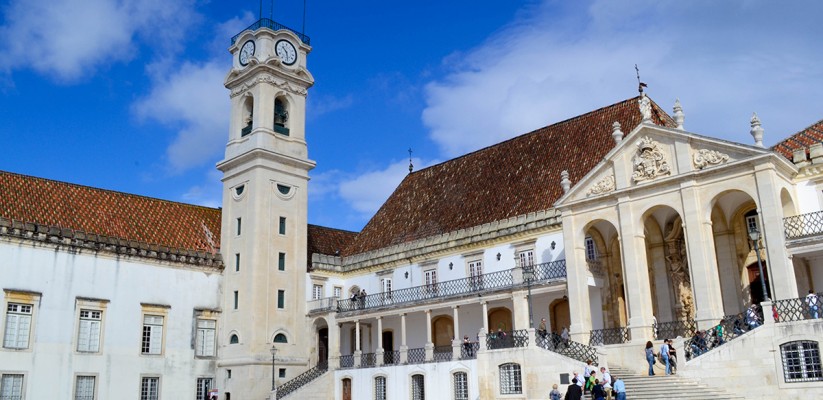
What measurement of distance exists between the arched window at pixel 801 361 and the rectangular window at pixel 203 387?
23160 mm

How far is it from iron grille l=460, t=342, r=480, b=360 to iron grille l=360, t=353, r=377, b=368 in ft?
16.1

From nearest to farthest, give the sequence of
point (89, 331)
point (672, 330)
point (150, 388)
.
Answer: point (672, 330)
point (89, 331)
point (150, 388)

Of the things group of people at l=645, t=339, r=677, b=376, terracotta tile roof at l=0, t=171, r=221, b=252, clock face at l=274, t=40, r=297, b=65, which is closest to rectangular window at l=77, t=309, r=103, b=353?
terracotta tile roof at l=0, t=171, r=221, b=252

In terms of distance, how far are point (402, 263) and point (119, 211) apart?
13.1 meters

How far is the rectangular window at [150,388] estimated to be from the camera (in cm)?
3027

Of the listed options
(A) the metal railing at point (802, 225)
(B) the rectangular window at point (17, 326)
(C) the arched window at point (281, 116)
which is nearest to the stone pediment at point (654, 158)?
(A) the metal railing at point (802, 225)

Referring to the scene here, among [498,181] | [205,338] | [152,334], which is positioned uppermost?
[498,181]

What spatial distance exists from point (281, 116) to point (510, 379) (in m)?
18.8

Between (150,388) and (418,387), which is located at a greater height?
(150,388)

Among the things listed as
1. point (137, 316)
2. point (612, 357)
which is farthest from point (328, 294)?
point (612, 357)

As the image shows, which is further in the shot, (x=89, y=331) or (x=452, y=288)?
(x=452, y=288)

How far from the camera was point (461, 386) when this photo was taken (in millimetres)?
25875

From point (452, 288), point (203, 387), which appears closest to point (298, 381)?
point (203, 387)

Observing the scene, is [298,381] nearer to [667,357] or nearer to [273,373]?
[273,373]
